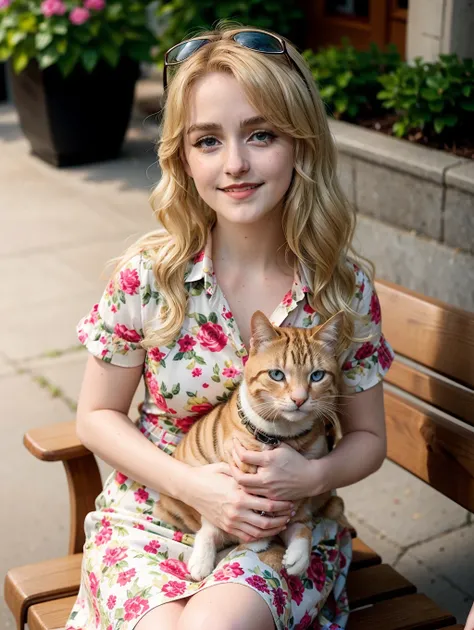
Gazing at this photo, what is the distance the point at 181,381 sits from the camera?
254 centimetres

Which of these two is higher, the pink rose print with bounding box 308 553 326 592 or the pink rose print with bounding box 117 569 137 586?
the pink rose print with bounding box 117 569 137 586

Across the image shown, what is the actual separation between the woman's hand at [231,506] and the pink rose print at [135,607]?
0.26 meters

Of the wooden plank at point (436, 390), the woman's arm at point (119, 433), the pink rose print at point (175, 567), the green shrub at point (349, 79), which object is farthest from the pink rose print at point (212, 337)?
the green shrub at point (349, 79)

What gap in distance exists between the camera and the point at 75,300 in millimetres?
5617

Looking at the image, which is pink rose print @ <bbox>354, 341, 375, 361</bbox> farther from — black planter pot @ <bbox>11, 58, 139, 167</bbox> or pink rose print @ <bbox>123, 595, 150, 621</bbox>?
black planter pot @ <bbox>11, 58, 139, 167</bbox>

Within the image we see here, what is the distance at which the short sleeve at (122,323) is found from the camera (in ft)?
8.38

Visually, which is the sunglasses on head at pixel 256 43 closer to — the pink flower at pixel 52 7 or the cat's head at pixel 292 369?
the cat's head at pixel 292 369

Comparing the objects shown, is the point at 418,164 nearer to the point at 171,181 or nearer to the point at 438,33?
the point at 438,33

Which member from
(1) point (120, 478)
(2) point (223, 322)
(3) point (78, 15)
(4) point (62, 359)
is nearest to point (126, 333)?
(2) point (223, 322)

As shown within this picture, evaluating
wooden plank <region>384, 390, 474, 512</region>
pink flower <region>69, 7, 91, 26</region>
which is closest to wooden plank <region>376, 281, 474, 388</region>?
wooden plank <region>384, 390, 474, 512</region>

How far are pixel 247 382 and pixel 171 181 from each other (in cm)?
61

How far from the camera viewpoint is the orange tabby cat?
2285 mm

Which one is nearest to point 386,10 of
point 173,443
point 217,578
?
point 173,443

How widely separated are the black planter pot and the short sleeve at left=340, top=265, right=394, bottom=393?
18.0 ft
